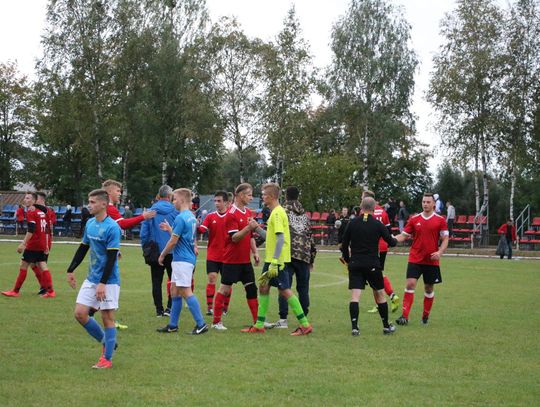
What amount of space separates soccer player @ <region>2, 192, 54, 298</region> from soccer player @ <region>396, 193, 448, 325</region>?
24.9 feet

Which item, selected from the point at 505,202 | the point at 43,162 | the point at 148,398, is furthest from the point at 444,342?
the point at 43,162

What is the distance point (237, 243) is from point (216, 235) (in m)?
0.54

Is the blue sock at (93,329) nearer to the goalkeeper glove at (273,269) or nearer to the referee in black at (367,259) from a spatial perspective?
the goalkeeper glove at (273,269)

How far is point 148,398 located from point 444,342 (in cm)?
518

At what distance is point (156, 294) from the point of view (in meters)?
13.3

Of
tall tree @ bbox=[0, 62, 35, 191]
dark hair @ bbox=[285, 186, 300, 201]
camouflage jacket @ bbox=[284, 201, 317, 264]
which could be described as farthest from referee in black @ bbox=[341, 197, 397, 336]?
tall tree @ bbox=[0, 62, 35, 191]

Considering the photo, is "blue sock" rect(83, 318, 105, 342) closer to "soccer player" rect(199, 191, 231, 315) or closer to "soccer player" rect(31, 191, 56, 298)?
"soccer player" rect(199, 191, 231, 315)

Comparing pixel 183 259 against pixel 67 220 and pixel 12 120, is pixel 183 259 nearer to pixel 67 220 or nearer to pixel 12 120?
pixel 67 220

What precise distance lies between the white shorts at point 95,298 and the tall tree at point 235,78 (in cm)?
4542

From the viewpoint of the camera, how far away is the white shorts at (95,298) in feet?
28.9

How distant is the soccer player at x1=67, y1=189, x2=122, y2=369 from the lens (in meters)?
8.75

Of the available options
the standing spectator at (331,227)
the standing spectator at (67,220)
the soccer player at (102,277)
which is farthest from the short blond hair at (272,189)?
the standing spectator at (67,220)

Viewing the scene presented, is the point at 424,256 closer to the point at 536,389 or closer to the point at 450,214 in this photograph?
the point at 536,389

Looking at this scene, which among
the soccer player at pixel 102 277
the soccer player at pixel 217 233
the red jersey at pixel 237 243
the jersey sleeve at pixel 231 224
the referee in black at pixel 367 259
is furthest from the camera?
the soccer player at pixel 217 233
